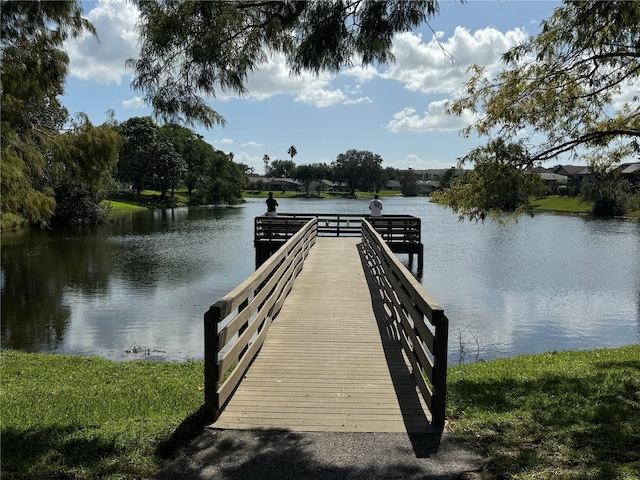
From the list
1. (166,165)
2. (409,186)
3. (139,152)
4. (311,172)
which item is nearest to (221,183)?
(166,165)

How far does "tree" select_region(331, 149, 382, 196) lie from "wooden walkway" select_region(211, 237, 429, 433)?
439ft

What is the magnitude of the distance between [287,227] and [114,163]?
1158 cm

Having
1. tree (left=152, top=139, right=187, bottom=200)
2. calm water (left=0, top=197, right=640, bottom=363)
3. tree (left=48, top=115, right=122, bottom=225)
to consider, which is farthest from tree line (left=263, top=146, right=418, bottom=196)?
tree (left=48, top=115, right=122, bottom=225)

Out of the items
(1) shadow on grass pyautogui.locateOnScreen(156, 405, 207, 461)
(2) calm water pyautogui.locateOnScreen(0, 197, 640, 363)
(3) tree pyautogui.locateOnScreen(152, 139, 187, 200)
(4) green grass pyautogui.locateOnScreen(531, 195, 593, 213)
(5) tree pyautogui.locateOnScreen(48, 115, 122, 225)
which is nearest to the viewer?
(1) shadow on grass pyautogui.locateOnScreen(156, 405, 207, 461)

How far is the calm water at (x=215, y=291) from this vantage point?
1123 cm

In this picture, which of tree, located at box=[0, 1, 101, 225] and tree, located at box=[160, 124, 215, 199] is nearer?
tree, located at box=[0, 1, 101, 225]

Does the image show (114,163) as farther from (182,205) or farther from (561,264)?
(182,205)

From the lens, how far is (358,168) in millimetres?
141500

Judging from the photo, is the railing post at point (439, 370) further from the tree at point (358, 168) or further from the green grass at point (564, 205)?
the tree at point (358, 168)

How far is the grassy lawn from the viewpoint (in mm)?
3553

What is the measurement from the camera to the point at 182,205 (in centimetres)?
7400

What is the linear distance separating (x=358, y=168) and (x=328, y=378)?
13806 centimetres

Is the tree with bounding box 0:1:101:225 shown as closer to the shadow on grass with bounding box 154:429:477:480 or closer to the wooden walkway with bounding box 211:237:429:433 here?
the wooden walkway with bounding box 211:237:429:433

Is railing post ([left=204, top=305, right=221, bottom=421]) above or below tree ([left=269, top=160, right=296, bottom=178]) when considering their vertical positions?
below
